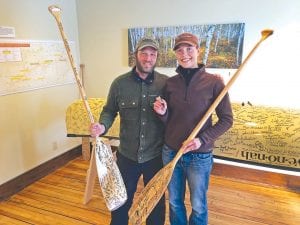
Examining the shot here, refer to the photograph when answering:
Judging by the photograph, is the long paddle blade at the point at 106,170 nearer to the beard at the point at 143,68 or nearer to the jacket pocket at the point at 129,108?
the jacket pocket at the point at 129,108

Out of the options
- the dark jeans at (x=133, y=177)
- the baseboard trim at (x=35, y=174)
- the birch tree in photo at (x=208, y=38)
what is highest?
the birch tree in photo at (x=208, y=38)

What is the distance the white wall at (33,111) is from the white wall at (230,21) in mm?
365

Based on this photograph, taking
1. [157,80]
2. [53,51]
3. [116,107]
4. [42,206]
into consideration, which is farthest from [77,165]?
[157,80]

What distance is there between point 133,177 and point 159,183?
26 centimetres

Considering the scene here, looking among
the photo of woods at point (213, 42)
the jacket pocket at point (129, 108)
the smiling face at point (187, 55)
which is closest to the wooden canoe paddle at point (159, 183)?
the smiling face at point (187, 55)

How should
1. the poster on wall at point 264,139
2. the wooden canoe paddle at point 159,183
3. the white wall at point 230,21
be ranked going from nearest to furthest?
the wooden canoe paddle at point 159,183 < the poster on wall at point 264,139 < the white wall at point 230,21

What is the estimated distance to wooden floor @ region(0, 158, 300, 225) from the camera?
215 cm

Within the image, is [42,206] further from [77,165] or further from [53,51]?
[53,51]

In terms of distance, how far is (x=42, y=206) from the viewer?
2.34 m

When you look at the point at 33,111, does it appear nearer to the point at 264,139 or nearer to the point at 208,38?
the point at 208,38

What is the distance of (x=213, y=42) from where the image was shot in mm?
2615

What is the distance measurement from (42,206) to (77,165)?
2.82 feet

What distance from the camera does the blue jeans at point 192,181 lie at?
1450mm

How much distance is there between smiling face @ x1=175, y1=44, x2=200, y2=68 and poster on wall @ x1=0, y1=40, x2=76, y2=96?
1753 millimetres
